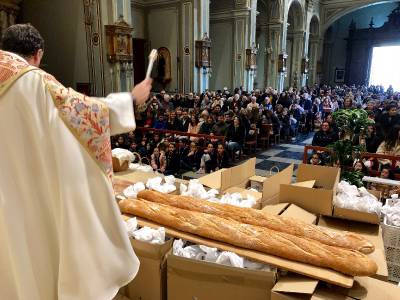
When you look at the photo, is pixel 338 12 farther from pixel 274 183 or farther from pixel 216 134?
pixel 274 183

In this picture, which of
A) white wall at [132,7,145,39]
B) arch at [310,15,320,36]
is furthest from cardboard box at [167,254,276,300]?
arch at [310,15,320,36]

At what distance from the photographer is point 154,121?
8031 mm

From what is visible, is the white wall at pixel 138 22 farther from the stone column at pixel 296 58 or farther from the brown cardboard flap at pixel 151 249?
the brown cardboard flap at pixel 151 249

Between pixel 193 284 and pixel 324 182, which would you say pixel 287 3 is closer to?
pixel 324 182

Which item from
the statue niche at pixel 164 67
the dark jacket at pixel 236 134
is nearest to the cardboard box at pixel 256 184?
the dark jacket at pixel 236 134

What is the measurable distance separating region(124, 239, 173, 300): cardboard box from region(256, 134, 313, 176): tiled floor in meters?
4.14

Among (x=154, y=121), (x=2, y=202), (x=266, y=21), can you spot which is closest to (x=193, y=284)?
Answer: (x=2, y=202)

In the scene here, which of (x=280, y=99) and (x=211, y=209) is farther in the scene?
(x=280, y=99)

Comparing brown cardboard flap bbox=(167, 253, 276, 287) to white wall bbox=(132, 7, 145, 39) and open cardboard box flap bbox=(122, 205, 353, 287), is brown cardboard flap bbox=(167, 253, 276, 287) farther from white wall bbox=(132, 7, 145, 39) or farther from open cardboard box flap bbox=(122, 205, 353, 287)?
white wall bbox=(132, 7, 145, 39)

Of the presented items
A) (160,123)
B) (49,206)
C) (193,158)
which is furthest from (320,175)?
(160,123)

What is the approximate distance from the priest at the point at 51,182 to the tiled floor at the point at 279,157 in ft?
15.3

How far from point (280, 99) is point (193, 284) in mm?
10688

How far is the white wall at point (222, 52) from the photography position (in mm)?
14234

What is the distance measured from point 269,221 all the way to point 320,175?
1.15m
